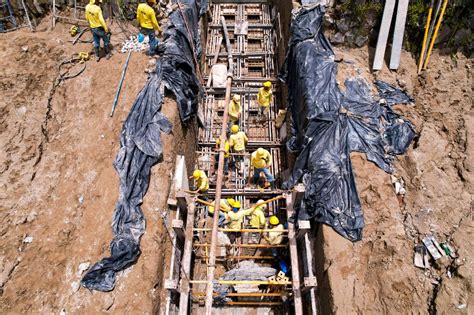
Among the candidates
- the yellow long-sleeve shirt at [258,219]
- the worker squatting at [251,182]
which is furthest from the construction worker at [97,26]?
the yellow long-sleeve shirt at [258,219]

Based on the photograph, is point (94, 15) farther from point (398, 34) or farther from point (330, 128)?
point (398, 34)

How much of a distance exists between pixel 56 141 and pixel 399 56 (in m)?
9.31

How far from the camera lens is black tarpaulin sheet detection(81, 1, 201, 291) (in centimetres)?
567

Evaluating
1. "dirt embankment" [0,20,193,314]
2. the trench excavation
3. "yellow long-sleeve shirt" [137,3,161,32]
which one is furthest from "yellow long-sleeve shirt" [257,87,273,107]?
"yellow long-sleeve shirt" [137,3,161,32]

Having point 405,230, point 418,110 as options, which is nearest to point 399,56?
point 418,110

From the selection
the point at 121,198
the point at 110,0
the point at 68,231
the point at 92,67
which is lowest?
the point at 68,231

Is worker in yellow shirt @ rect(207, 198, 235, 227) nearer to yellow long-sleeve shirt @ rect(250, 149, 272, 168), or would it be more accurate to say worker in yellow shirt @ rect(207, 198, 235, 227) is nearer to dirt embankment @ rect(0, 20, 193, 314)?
yellow long-sleeve shirt @ rect(250, 149, 272, 168)

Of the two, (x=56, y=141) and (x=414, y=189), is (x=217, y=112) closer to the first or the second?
(x=56, y=141)

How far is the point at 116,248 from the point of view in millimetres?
5691

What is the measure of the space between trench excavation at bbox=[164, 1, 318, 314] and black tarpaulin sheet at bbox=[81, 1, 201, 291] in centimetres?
77

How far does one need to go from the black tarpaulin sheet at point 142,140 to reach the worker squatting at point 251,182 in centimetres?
120

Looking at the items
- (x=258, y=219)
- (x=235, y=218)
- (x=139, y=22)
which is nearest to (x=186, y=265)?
(x=235, y=218)

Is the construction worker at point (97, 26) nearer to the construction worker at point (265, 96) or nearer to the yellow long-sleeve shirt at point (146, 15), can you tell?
the yellow long-sleeve shirt at point (146, 15)

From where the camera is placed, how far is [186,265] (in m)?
6.30
